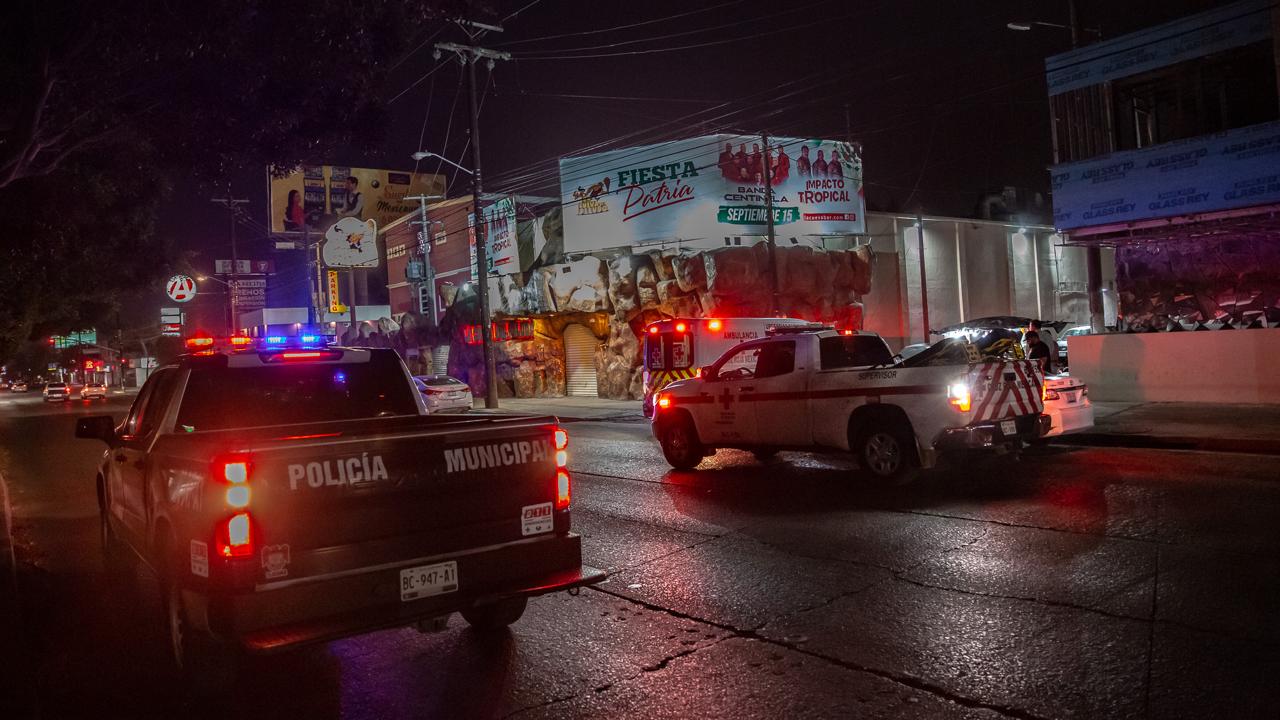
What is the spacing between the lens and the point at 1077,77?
19.4 metres

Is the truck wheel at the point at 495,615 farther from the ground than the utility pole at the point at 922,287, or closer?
closer

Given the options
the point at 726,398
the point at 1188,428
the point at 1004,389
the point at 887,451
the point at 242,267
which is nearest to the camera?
the point at 1004,389

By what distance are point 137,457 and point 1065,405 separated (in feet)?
34.7

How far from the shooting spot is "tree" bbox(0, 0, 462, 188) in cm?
1027

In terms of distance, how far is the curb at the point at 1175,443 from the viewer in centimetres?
1217

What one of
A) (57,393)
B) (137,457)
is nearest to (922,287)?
(137,457)

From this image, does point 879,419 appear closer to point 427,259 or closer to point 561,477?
point 561,477

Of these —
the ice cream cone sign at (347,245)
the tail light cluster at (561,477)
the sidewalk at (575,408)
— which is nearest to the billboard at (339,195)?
the ice cream cone sign at (347,245)

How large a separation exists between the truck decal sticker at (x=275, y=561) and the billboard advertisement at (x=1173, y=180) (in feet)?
61.2

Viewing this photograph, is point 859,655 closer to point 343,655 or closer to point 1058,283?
point 343,655

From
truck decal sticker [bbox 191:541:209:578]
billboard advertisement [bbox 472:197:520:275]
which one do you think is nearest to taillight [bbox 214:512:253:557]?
truck decal sticker [bbox 191:541:209:578]

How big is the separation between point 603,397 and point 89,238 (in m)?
16.8

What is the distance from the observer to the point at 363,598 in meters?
4.45

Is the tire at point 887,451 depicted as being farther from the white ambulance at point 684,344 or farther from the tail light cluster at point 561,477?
the white ambulance at point 684,344
